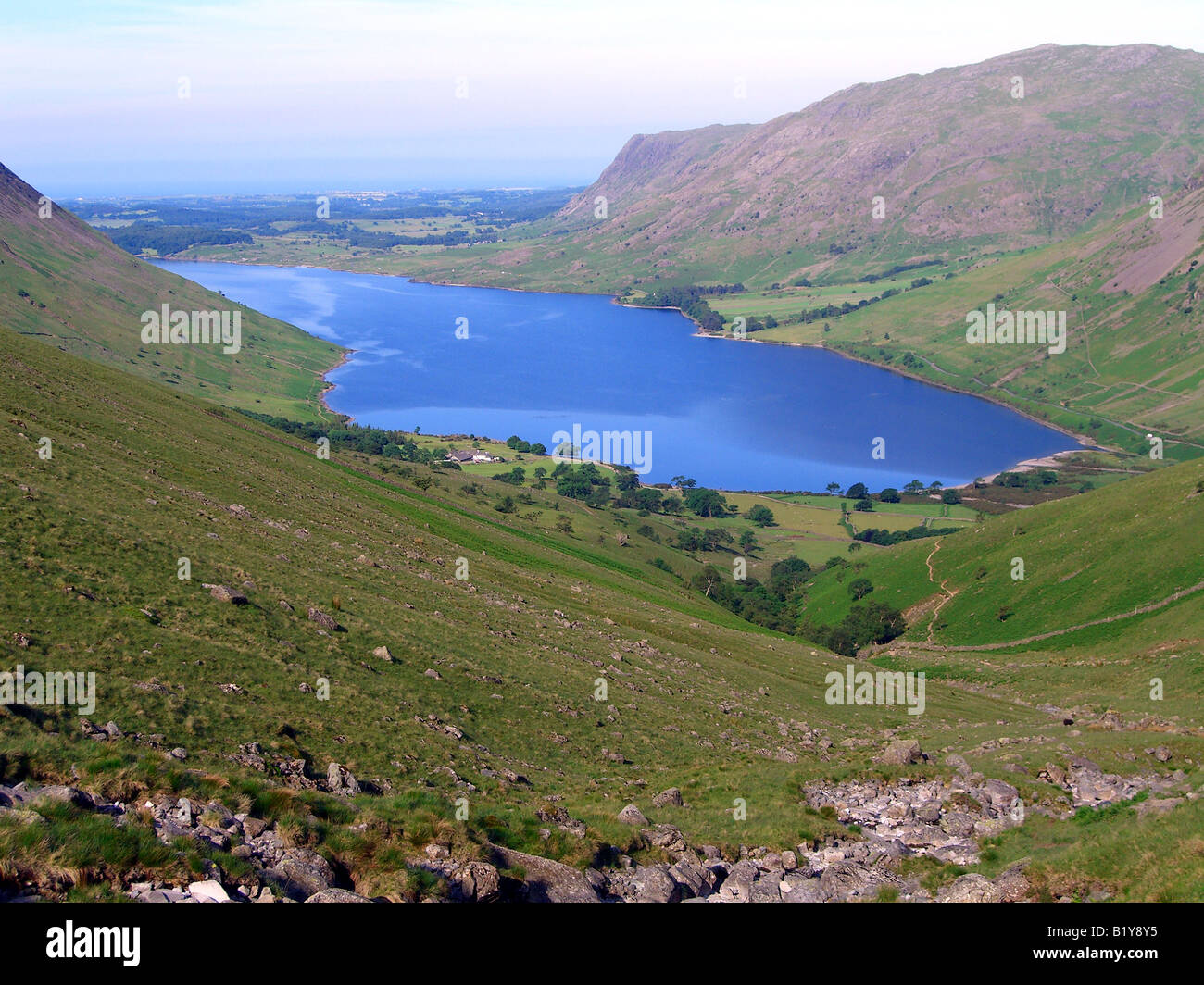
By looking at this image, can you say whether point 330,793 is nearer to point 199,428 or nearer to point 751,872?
point 751,872

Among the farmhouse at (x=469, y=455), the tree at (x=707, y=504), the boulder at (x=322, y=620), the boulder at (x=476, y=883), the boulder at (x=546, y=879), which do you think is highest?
the farmhouse at (x=469, y=455)

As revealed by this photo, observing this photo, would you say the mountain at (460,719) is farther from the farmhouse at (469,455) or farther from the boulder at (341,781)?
the farmhouse at (469,455)

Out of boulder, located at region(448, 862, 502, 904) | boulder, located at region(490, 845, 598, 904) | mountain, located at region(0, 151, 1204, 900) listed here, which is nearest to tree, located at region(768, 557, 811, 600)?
mountain, located at region(0, 151, 1204, 900)

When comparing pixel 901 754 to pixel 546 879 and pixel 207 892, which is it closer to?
pixel 546 879

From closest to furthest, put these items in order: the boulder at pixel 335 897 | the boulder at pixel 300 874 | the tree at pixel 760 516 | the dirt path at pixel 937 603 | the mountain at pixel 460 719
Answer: the boulder at pixel 335 897, the boulder at pixel 300 874, the mountain at pixel 460 719, the dirt path at pixel 937 603, the tree at pixel 760 516

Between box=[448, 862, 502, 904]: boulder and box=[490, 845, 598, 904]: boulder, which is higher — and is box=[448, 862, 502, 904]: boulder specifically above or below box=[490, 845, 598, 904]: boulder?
above

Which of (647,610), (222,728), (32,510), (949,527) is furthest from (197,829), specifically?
(949,527)

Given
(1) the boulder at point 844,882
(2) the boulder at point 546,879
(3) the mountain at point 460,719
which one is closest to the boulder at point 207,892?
(3) the mountain at point 460,719

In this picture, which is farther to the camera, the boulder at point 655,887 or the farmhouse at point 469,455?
the farmhouse at point 469,455

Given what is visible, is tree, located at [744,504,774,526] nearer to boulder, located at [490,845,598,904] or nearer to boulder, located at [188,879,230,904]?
boulder, located at [490,845,598,904]
